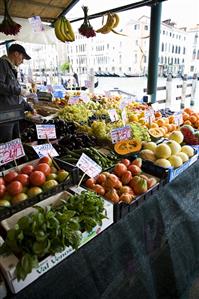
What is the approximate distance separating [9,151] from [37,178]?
0.82 feet

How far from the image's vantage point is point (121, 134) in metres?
1.87

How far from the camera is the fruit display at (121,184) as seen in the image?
1273 millimetres

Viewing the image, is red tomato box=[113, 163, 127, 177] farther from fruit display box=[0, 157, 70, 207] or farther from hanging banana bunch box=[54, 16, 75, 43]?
hanging banana bunch box=[54, 16, 75, 43]

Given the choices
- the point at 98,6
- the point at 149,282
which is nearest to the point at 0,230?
the point at 149,282

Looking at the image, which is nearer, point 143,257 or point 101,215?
point 101,215

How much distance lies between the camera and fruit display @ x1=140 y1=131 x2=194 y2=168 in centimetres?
166

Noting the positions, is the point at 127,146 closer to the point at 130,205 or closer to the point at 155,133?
the point at 155,133

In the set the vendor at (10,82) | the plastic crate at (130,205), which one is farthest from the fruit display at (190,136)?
the vendor at (10,82)

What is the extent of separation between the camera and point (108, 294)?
120 centimetres

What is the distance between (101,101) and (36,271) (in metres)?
3.08

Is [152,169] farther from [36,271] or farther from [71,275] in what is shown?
[36,271]

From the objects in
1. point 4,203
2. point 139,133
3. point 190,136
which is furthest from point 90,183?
point 190,136

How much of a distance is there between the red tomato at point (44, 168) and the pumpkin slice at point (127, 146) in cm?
64

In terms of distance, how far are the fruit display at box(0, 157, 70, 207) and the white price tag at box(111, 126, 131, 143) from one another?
24.9 inches
